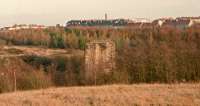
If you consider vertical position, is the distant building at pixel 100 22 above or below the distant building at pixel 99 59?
below

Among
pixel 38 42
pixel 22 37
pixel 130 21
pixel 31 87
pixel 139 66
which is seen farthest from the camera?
pixel 130 21

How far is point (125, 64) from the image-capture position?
28.4 meters

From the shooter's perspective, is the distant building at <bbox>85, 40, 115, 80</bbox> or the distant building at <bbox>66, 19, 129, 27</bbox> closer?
the distant building at <bbox>85, 40, 115, 80</bbox>

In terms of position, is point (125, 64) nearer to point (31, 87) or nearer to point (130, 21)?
point (31, 87)

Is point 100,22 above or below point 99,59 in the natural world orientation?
below

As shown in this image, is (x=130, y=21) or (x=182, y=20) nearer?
(x=182, y=20)

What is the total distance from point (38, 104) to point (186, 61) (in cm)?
1728

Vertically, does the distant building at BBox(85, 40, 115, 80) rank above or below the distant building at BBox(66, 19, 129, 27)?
above

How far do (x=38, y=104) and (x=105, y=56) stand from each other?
1877 centimetres

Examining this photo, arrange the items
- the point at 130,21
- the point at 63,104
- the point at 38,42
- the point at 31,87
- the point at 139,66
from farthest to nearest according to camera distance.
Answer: the point at 130,21 → the point at 38,42 → the point at 139,66 → the point at 31,87 → the point at 63,104

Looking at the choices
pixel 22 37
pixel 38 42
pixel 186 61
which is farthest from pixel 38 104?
pixel 22 37

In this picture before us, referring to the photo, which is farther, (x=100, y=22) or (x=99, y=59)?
(x=100, y=22)

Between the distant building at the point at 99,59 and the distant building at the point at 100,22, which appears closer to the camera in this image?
the distant building at the point at 99,59

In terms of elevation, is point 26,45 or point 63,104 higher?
point 63,104
